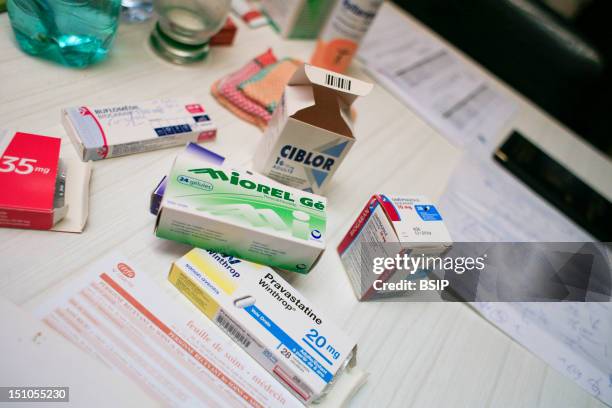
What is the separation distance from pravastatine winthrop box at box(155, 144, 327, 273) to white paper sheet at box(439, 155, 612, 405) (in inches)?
11.7

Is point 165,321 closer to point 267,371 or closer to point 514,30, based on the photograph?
point 267,371

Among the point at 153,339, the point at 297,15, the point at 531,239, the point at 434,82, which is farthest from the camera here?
the point at 434,82

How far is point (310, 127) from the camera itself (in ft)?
1.78

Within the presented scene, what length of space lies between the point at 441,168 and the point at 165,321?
0.58 meters

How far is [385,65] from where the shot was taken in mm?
1002

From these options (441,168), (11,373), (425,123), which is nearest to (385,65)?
(425,123)

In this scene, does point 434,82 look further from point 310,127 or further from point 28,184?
point 28,184

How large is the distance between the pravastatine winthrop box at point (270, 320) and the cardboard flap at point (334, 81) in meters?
0.23

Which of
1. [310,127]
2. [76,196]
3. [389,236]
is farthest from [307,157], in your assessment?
[76,196]

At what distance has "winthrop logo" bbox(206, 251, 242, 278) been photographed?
0.49 meters

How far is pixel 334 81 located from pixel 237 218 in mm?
205

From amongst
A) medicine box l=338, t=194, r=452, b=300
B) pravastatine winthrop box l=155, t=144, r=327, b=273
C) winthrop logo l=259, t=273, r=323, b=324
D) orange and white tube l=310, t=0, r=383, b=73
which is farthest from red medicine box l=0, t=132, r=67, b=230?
orange and white tube l=310, t=0, r=383, b=73

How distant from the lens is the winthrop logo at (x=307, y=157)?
22.4 inches

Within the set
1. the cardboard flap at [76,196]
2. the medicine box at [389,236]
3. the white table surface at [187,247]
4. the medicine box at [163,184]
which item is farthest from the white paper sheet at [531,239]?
the cardboard flap at [76,196]
